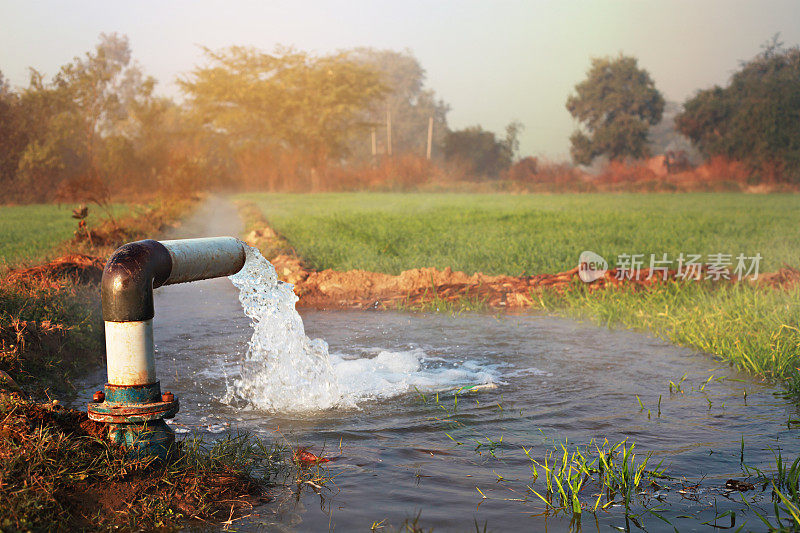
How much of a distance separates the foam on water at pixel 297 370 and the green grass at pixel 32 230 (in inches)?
176

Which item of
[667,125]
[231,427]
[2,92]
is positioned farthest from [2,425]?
[667,125]

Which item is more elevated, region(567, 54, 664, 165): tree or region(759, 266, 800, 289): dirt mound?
region(567, 54, 664, 165): tree

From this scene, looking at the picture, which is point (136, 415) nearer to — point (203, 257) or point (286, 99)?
point (203, 257)

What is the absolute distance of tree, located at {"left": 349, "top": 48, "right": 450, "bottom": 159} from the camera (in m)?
60.5

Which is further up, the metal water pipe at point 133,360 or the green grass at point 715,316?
the metal water pipe at point 133,360

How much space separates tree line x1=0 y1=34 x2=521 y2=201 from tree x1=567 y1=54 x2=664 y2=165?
5185 millimetres

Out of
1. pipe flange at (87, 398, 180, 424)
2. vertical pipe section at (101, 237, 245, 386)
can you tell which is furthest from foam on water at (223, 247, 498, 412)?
pipe flange at (87, 398, 180, 424)

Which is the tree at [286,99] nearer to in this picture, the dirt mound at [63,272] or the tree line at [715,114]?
the tree line at [715,114]

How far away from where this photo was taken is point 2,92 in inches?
800

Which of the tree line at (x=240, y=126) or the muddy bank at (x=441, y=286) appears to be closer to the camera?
the muddy bank at (x=441, y=286)

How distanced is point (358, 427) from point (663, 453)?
63.0 inches

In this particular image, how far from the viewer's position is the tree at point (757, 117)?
3266 centimetres

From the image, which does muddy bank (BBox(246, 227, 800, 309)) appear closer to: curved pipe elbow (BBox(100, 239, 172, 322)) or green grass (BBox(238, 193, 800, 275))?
green grass (BBox(238, 193, 800, 275))

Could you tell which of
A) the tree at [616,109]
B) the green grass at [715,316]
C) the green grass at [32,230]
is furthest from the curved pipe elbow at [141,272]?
the tree at [616,109]
